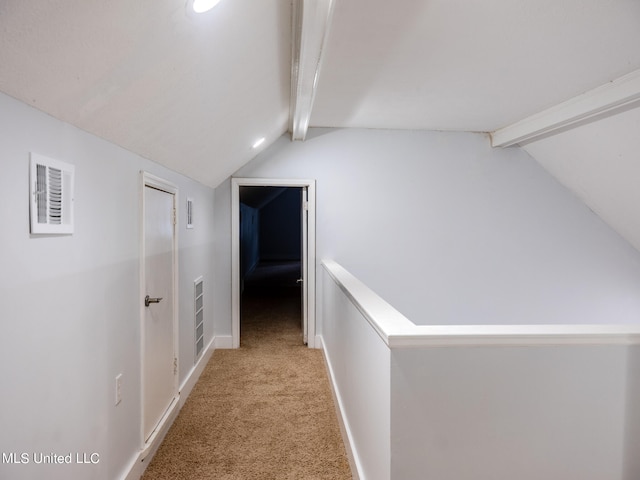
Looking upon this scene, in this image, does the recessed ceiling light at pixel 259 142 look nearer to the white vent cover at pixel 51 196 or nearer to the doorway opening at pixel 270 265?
the doorway opening at pixel 270 265

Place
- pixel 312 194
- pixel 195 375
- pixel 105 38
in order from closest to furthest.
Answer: pixel 105 38, pixel 195 375, pixel 312 194

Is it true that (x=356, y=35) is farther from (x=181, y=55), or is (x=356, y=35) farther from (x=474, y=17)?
(x=181, y=55)

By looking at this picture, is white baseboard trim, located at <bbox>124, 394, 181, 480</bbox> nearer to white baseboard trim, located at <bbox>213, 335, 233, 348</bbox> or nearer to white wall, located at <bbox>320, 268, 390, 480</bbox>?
white wall, located at <bbox>320, 268, 390, 480</bbox>

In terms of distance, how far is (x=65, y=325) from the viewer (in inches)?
51.0

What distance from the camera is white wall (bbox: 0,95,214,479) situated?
3.38ft

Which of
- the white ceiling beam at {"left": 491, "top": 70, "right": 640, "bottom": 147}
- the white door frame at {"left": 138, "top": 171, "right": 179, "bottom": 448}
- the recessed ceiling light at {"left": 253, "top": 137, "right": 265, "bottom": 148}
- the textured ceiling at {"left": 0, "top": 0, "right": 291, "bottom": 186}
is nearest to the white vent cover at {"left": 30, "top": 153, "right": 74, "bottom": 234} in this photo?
the textured ceiling at {"left": 0, "top": 0, "right": 291, "bottom": 186}

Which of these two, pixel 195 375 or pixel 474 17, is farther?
pixel 195 375

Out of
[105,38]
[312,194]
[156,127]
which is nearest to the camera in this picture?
[105,38]

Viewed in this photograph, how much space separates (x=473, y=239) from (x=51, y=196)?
12.4ft

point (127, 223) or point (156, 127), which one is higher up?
point (156, 127)

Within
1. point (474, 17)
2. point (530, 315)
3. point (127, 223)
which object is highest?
point (474, 17)

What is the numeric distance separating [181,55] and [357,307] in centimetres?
130

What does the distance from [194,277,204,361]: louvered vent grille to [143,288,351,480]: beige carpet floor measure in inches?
9.7

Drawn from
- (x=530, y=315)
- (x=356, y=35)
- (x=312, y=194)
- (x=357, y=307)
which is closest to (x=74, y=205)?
(x=357, y=307)
